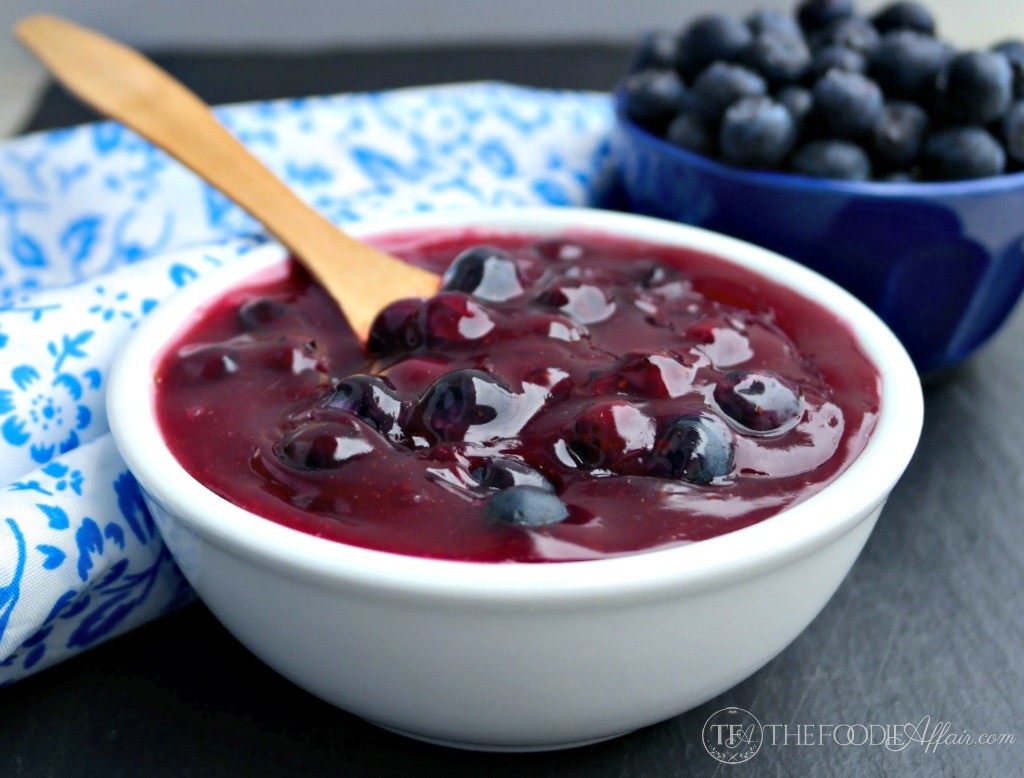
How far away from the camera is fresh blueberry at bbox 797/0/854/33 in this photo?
1.50 metres

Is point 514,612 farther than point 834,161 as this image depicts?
No

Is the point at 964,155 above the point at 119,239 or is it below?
above

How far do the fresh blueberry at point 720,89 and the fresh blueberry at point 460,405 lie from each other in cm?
64

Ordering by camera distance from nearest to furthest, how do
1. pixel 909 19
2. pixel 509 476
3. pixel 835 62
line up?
1. pixel 509 476
2. pixel 835 62
3. pixel 909 19

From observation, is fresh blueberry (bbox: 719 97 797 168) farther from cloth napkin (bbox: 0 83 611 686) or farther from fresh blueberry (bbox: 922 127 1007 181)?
cloth napkin (bbox: 0 83 611 686)

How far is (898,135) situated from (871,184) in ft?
0.32

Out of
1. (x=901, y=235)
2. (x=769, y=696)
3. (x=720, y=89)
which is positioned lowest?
(x=769, y=696)

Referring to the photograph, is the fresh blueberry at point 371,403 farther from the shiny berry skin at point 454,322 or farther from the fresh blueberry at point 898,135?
the fresh blueberry at point 898,135

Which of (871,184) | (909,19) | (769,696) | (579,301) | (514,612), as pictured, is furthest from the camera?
(909,19)

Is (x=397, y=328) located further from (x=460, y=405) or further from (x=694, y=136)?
(x=694, y=136)

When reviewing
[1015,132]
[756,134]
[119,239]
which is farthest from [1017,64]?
[119,239]

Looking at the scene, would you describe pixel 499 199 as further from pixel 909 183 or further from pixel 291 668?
pixel 291 668

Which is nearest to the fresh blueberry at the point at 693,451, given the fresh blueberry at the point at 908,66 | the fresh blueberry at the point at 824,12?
the fresh blueberry at the point at 908,66

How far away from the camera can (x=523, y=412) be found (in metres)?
0.82
